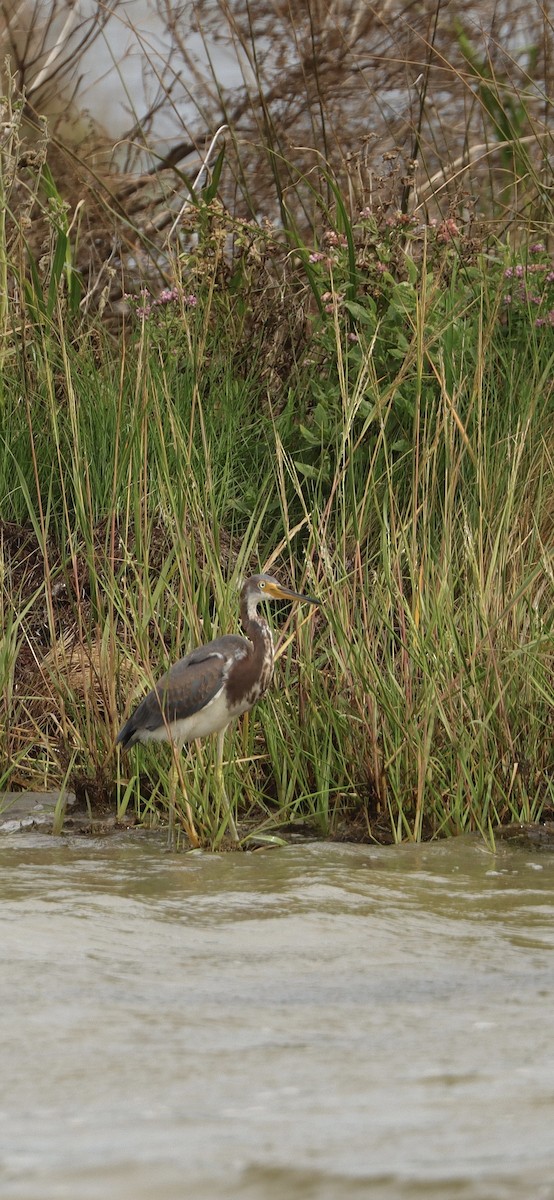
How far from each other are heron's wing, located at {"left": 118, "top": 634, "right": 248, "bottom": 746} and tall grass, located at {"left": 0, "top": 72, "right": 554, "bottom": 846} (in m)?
0.12

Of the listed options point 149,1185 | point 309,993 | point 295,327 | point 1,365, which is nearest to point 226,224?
point 295,327

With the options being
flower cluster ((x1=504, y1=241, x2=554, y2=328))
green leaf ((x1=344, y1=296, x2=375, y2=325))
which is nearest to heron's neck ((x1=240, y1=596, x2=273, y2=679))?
green leaf ((x1=344, y1=296, x2=375, y2=325))

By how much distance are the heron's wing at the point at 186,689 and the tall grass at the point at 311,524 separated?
118 millimetres

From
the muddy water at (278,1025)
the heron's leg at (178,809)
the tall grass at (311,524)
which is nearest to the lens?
the muddy water at (278,1025)

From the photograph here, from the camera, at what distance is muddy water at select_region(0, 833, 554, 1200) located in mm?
1757

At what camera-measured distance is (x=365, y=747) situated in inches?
172

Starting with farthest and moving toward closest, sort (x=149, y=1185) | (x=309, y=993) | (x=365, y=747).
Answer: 1. (x=365, y=747)
2. (x=309, y=993)
3. (x=149, y=1185)

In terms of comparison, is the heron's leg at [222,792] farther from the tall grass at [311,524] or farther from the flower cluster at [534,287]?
the flower cluster at [534,287]

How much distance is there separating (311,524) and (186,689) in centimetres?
69

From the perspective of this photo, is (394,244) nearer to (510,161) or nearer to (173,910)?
(510,161)

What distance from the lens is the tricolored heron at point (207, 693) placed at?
425 centimetres

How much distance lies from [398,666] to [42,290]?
2.57 meters

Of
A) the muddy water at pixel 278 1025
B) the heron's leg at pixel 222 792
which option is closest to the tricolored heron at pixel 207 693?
the heron's leg at pixel 222 792

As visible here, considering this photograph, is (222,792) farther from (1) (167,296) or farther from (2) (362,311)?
(1) (167,296)
